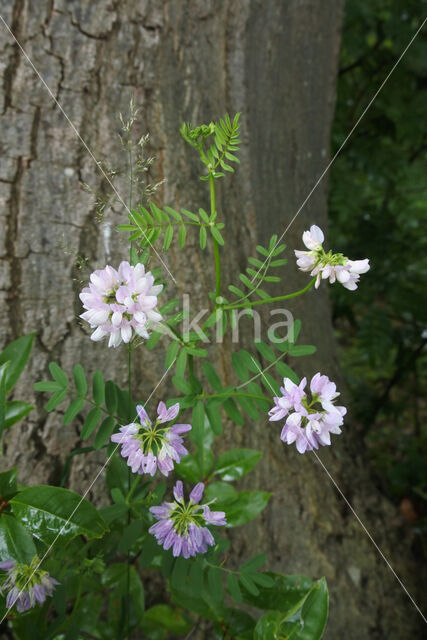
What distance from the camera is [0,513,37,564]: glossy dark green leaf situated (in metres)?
0.87

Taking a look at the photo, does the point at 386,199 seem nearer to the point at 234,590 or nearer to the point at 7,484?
the point at 234,590

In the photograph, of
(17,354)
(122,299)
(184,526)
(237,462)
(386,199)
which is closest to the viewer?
(122,299)

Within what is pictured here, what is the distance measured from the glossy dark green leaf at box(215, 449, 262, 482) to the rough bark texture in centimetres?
20

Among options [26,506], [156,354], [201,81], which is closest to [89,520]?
[26,506]

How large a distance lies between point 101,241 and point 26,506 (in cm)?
66

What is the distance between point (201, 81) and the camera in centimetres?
148

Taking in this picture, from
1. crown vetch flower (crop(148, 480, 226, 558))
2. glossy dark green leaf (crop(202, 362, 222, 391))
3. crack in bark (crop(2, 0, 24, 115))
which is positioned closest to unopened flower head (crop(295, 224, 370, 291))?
glossy dark green leaf (crop(202, 362, 222, 391))

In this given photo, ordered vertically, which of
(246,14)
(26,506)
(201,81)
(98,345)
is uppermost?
(246,14)

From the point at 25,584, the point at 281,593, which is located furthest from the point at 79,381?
the point at 281,593

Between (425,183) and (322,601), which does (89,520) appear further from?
(425,183)

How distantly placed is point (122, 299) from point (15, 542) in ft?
1.41

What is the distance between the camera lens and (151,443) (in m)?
0.89

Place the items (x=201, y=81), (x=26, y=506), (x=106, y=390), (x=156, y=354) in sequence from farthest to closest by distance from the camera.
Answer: (x=201, y=81)
(x=156, y=354)
(x=106, y=390)
(x=26, y=506)

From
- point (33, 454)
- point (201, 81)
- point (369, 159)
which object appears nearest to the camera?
point (33, 454)
